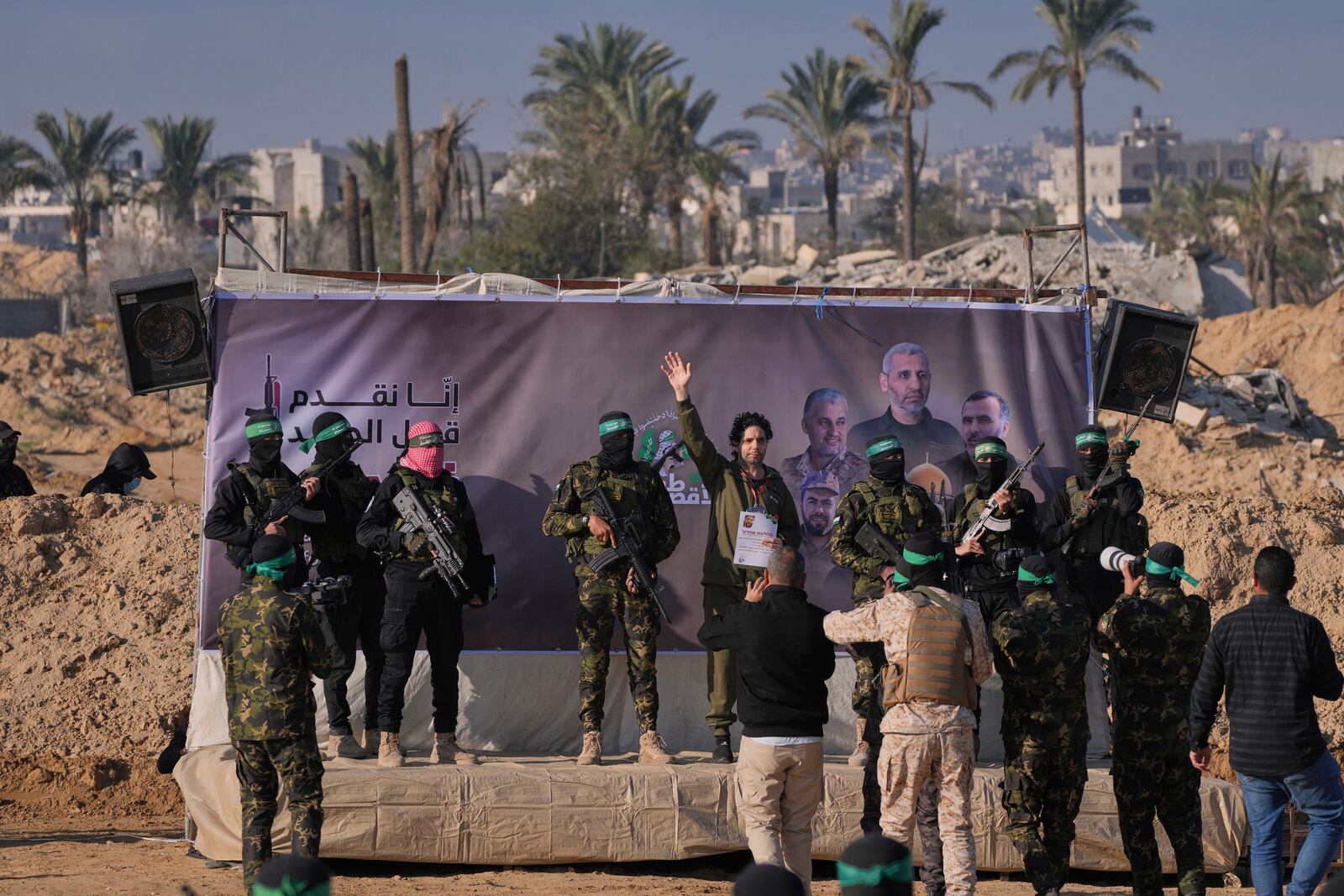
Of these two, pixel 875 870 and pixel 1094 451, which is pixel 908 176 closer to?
pixel 1094 451

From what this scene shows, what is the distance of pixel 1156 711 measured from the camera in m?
8.50

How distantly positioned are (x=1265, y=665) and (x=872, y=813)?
2.50 m

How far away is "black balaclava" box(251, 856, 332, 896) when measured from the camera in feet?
14.0

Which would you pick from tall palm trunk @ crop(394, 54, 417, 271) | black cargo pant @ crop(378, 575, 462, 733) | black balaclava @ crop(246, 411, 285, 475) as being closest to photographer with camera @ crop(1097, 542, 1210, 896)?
black cargo pant @ crop(378, 575, 462, 733)

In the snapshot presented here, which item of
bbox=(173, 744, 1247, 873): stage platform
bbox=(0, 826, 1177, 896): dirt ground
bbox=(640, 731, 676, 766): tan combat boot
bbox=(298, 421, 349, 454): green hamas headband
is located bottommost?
bbox=(0, 826, 1177, 896): dirt ground

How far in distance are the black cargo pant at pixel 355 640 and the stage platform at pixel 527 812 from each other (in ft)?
1.16

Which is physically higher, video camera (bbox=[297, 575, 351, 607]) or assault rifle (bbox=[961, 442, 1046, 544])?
assault rifle (bbox=[961, 442, 1046, 544])

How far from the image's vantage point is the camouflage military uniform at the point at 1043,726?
8.34m

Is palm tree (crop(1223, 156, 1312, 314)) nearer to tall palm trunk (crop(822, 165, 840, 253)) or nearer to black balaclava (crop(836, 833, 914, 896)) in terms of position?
tall palm trunk (crop(822, 165, 840, 253))

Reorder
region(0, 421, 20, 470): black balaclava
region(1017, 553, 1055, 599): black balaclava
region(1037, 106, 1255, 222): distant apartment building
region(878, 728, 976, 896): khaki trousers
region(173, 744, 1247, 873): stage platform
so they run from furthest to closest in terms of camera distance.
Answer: region(1037, 106, 1255, 222): distant apartment building < region(0, 421, 20, 470): black balaclava < region(173, 744, 1247, 873): stage platform < region(1017, 553, 1055, 599): black balaclava < region(878, 728, 976, 896): khaki trousers

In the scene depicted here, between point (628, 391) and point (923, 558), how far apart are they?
10.8ft

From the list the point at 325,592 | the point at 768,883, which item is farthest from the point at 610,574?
the point at 768,883

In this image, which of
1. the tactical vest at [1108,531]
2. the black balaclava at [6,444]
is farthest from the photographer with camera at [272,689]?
the black balaclava at [6,444]

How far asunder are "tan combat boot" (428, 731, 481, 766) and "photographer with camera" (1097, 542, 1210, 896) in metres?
3.95
